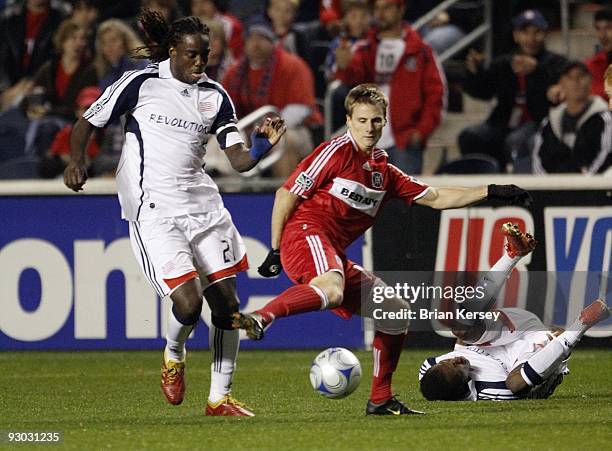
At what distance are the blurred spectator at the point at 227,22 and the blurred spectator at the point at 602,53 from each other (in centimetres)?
364

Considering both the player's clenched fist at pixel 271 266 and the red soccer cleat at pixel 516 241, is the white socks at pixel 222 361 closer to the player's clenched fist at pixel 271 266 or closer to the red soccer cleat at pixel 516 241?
the player's clenched fist at pixel 271 266

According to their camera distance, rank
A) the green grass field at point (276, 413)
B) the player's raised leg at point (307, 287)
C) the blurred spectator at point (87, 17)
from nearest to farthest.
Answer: the green grass field at point (276, 413), the player's raised leg at point (307, 287), the blurred spectator at point (87, 17)

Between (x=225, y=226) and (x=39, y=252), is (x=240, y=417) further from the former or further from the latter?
(x=39, y=252)

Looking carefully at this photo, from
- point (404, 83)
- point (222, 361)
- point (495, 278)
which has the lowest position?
point (222, 361)

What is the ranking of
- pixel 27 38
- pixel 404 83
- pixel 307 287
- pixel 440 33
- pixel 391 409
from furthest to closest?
pixel 27 38 → pixel 440 33 → pixel 404 83 → pixel 391 409 → pixel 307 287

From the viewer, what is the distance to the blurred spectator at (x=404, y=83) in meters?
13.1

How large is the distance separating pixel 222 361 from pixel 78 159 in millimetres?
1361

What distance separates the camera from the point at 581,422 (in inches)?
281

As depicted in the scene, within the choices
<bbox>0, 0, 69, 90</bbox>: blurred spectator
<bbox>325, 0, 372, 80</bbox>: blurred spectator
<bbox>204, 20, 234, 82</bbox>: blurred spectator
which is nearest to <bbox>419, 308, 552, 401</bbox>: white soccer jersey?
<bbox>325, 0, 372, 80</bbox>: blurred spectator

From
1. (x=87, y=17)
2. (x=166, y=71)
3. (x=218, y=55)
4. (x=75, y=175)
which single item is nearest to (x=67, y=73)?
(x=87, y=17)

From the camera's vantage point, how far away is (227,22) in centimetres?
1473

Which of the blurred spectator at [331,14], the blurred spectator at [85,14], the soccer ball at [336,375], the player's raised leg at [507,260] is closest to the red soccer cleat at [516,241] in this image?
the player's raised leg at [507,260]

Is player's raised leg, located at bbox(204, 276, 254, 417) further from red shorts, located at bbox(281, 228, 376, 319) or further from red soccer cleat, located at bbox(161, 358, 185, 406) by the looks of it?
red shorts, located at bbox(281, 228, 376, 319)

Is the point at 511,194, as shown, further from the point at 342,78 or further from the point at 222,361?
the point at 342,78
